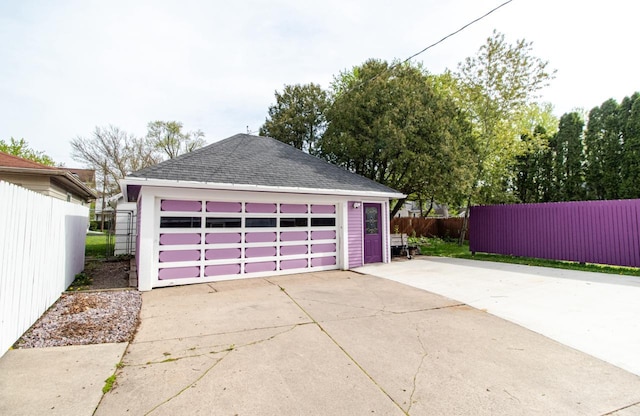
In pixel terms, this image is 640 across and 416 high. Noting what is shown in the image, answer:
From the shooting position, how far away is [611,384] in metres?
2.72

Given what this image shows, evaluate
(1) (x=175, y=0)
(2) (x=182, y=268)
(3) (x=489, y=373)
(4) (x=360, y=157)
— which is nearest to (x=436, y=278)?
(3) (x=489, y=373)

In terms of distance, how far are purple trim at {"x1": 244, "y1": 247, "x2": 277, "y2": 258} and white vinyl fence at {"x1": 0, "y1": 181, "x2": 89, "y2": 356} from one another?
3.64 m

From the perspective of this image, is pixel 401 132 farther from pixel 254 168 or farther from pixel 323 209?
pixel 254 168

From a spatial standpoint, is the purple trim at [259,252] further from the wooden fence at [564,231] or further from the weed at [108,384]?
the wooden fence at [564,231]

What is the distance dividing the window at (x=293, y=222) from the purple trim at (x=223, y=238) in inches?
48.1

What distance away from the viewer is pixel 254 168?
8.34 metres

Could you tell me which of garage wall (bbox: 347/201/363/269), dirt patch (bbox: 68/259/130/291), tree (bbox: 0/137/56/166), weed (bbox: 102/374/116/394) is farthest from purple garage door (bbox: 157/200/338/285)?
tree (bbox: 0/137/56/166)

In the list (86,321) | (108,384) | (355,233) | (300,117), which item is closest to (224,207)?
(86,321)

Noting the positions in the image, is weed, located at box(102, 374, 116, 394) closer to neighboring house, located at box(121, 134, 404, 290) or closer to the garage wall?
neighboring house, located at box(121, 134, 404, 290)

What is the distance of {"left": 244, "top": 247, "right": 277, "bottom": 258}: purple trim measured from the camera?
7.59 meters

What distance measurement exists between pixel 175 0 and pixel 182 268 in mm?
5722

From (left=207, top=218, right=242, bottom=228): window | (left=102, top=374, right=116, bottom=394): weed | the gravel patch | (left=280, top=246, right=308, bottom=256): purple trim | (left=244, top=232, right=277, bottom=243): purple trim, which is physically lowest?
(left=102, top=374, right=116, bottom=394): weed

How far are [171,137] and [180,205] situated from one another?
984 inches

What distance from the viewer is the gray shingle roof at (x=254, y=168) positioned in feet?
23.1
